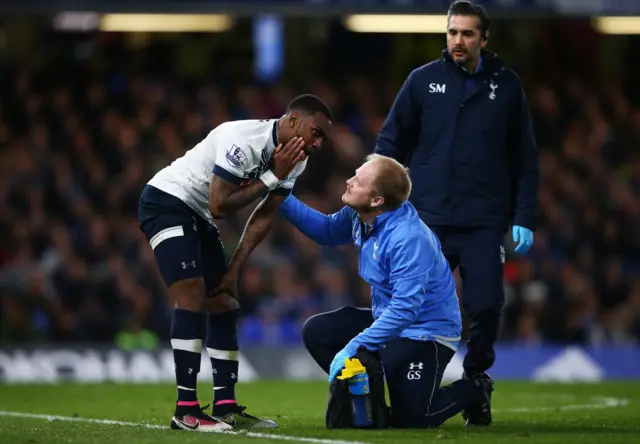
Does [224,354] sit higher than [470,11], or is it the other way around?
[470,11]

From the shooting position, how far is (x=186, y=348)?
24.1 ft

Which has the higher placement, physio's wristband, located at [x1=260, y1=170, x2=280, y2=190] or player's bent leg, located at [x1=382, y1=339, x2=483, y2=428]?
physio's wristband, located at [x1=260, y1=170, x2=280, y2=190]

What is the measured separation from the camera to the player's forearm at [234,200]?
23.7 ft

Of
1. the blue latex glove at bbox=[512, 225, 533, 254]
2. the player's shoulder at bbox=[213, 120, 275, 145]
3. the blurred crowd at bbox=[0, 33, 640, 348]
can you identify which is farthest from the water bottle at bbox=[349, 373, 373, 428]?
the blurred crowd at bbox=[0, 33, 640, 348]

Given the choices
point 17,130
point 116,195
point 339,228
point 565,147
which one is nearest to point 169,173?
point 339,228

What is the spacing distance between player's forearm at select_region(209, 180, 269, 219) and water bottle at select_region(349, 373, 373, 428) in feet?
4.04

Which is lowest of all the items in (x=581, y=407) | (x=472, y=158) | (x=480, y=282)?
(x=581, y=407)

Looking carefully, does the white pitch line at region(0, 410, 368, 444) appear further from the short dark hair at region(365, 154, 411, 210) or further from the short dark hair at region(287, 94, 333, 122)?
the short dark hair at region(287, 94, 333, 122)

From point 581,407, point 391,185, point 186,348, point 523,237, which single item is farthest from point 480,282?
point 581,407

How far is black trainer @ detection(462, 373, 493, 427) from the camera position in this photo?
7.89m

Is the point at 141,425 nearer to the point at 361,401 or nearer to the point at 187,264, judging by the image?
the point at 187,264

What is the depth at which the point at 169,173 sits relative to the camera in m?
7.68

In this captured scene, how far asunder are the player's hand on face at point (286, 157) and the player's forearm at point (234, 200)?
0.16m

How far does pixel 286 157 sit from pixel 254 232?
2.23 ft
